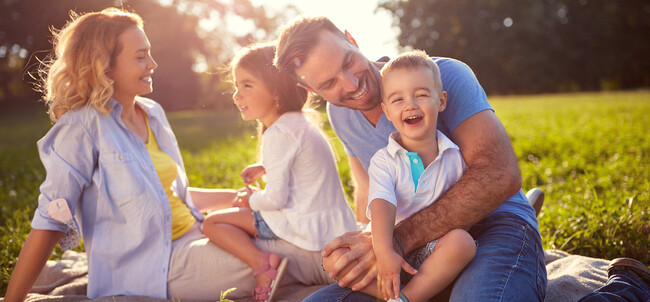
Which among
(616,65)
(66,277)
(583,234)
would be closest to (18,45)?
(66,277)

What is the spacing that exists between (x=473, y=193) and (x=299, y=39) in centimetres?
119

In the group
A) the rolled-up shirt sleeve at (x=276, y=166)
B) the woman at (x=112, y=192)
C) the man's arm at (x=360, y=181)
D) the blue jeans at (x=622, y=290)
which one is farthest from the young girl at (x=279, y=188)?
the blue jeans at (x=622, y=290)

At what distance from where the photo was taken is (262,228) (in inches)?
120

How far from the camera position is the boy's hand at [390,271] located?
2088 mm

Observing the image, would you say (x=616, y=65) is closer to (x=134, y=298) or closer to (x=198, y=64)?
(x=198, y=64)

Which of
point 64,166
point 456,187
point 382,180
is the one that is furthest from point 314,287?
point 64,166

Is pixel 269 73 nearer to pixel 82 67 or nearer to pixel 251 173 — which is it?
pixel 251 173

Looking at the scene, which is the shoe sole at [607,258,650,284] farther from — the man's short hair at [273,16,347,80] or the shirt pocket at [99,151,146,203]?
the shirt pocket at [99,151,146,203]

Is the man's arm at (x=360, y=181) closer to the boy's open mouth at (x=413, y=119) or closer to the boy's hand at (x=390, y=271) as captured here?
the boy's open mouth at (x=413, y=119)

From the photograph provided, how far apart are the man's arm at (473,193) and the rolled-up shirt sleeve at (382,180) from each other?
6.6 inches

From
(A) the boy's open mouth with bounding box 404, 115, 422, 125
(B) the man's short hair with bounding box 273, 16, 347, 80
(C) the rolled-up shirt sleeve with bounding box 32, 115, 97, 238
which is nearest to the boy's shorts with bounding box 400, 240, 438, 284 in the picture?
(A) the boy's open mouth with bounding box 404, 115, 422, 125

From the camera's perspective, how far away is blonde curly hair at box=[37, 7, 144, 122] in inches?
117

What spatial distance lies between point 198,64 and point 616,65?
28950mm

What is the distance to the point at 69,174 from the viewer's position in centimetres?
284
